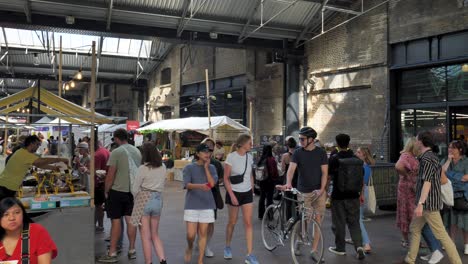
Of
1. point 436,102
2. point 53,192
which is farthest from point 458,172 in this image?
point 436,102

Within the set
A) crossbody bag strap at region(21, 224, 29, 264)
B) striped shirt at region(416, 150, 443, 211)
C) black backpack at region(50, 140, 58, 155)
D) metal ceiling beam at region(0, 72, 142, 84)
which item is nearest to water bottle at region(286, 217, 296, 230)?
striped shirt at region(416, 150, 443, 211)

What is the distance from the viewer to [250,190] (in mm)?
6309

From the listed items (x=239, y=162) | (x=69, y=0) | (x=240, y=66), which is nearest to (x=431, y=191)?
(x=239, y=162)

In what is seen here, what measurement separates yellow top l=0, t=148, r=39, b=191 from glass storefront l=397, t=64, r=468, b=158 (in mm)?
11908

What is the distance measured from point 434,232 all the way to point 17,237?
4983 millimetres

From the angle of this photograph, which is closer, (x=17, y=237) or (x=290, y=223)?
(x=17, y=237)

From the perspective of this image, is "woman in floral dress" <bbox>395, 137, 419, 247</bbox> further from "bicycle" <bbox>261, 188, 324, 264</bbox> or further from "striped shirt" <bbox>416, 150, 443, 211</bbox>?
"bicycle" <bbox>261, 188, 324, 264</bbox>

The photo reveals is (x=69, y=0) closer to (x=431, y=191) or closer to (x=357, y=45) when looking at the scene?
(x=357, y=45)

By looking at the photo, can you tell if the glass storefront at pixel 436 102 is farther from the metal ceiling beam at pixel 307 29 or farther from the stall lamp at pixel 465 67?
the metal ceiling beam at pixel 307 29

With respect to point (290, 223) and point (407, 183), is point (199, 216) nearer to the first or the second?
point (290, 223)

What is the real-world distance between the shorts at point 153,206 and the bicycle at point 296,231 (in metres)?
1.88

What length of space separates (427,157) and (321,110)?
1251 cm

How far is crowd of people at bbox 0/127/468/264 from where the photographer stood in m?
5.82

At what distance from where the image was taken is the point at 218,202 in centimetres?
654
